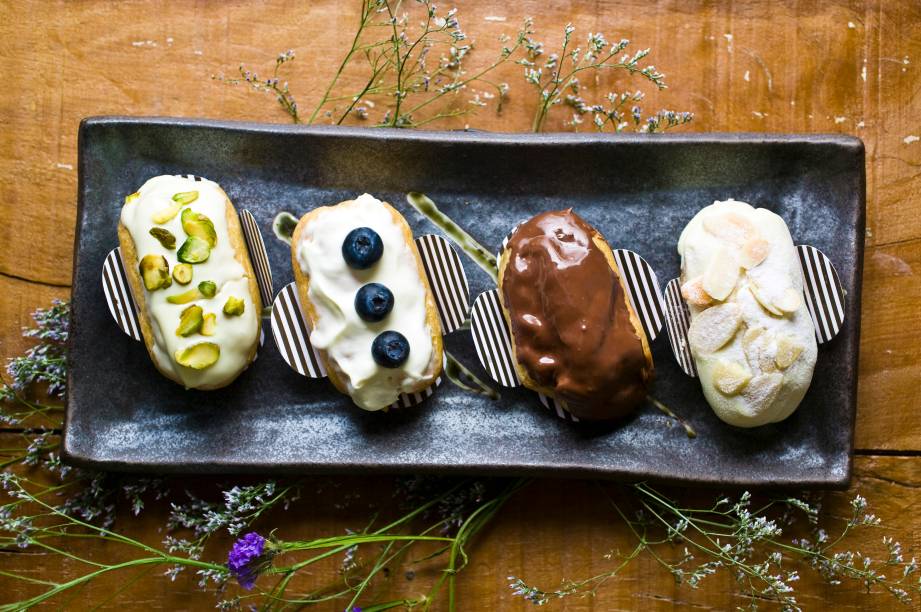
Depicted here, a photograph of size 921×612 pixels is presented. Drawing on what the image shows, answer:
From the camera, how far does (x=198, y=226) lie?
91.1 inches

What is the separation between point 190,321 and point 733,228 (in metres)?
1.56

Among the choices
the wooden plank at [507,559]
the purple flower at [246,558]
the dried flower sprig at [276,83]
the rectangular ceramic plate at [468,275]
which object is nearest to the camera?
the purple flower at [246,558]

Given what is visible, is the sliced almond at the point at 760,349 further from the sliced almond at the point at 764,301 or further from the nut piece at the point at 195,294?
the nut piece at the point at 195,294

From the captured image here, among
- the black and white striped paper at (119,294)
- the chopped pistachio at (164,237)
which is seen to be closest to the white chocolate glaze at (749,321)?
the chopped pistachio at (164,237)

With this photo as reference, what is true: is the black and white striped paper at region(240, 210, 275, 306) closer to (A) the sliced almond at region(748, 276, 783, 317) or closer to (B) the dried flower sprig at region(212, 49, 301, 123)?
(B) the dried flower sprig at region(212, 49, 301, 123)

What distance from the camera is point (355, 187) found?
8.30ft

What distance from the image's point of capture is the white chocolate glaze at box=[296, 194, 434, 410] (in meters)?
2.31

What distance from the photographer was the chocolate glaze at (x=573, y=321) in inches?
90.7

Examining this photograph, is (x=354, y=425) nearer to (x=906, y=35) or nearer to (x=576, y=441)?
(x=576, y=441)

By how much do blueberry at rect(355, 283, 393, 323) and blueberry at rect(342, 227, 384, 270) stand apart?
0.23 ft

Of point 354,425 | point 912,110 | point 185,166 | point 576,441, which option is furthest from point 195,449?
point 912,110

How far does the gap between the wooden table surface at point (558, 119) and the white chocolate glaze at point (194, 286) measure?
40 centimetres

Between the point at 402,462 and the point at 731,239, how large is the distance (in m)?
1.15

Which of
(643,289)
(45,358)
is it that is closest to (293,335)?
(45,358)
